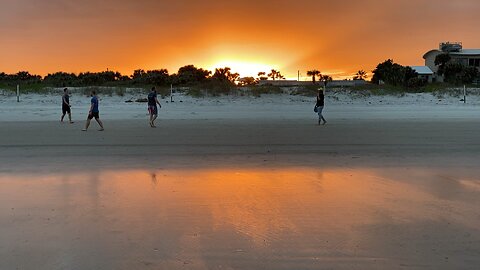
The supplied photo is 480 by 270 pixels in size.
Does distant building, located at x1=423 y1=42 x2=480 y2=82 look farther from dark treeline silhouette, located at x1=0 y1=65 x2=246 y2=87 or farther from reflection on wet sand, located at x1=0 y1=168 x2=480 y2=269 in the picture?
reflection on wet sand, located at x1=0 y1=168 x2=480 y2=269

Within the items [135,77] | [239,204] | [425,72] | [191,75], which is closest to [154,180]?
[239,204]

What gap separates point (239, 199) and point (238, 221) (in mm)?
1149

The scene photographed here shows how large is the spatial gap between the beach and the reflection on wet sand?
2 cm

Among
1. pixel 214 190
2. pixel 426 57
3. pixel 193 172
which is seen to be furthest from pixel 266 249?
pixel 426 57

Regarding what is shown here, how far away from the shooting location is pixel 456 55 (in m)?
67.6

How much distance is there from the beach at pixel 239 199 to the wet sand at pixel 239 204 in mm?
24

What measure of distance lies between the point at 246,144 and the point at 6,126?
10.3 meters

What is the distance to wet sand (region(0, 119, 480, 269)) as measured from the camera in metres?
4.49

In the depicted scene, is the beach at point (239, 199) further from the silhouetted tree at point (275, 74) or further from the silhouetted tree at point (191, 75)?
the silhouetted tree at point (275, 74)

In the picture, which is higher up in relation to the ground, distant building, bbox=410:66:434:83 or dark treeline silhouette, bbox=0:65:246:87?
distant building, bbox=410:66:434:83

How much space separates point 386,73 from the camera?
5266 cm

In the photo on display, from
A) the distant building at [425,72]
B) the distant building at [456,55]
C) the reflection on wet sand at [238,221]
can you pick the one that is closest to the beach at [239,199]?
the reflection on wet sand at [238,221]

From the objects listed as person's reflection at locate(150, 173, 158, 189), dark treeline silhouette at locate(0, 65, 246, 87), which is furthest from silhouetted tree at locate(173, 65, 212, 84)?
person's reflection at locate(150, 173, 158, 189)

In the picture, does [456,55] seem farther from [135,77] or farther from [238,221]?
[238,221]
